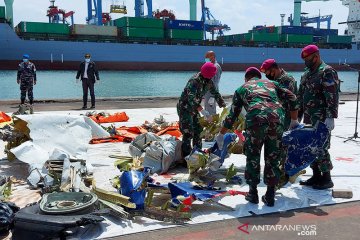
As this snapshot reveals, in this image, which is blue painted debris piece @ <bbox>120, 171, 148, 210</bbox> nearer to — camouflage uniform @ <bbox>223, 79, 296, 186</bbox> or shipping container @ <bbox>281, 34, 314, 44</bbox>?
camouflage uniform @ <bbox>223, 79, 296, 186</bbox>

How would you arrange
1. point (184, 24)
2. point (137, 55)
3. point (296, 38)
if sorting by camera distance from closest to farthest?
point (137, 55), point (184, 24), point (296, 38)

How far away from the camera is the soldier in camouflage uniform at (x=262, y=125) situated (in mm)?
3896

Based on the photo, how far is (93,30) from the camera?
5944 centimetres

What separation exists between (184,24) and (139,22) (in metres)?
8.00

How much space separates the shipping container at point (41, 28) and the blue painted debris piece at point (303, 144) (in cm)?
5738

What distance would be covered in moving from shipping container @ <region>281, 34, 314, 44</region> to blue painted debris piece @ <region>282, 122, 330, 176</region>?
68748 millimetres

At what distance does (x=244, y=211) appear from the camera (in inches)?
159

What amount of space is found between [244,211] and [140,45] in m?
58.1

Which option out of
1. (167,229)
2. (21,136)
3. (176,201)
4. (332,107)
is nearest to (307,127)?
(332,107)

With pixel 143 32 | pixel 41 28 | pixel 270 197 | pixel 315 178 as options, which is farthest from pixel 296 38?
pixel 270 197

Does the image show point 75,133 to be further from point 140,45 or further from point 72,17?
point 72,17

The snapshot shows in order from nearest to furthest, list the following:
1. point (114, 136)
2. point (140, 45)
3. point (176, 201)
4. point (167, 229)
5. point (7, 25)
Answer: point (167, 229)
point (176, 201)
point (114, 136)
point (7, 25)
point (140, 45)

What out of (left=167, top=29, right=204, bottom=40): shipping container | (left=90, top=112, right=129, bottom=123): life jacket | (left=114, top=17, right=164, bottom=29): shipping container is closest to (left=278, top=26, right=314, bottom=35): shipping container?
(left=167, top=29, right=204, bottom=40): shipping container

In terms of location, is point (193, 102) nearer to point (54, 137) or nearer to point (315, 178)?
point (315, 178)
